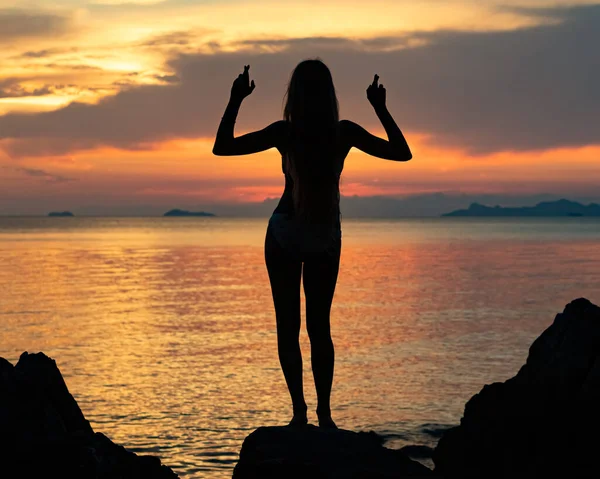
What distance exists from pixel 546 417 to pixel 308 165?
5276 millimetres

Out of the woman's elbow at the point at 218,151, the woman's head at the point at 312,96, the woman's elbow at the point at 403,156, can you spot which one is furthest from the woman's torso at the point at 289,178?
the woman's elbow at the point at 218,151

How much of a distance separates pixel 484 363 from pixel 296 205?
77.9 feet

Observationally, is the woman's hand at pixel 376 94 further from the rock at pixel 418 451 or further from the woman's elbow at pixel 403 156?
the rock at pixel 418 451

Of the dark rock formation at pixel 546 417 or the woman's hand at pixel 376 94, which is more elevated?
the woman's hand at pixel 376 94

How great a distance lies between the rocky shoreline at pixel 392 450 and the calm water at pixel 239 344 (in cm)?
811

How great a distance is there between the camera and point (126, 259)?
91438 mm

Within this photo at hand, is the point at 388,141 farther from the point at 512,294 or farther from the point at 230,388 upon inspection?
the point at 512,294

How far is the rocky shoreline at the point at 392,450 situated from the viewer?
7.62 meters

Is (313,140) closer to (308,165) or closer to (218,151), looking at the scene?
(308,165)

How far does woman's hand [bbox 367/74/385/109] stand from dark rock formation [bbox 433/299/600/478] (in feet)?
15.4

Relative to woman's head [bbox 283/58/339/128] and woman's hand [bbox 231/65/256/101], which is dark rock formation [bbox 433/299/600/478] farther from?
woman's hand [bbox 231/65/256/101]

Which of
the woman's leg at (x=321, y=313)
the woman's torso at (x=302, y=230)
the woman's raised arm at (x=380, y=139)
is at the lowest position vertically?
the woman's leg at (x=321, y=313)

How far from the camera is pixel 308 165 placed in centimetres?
744

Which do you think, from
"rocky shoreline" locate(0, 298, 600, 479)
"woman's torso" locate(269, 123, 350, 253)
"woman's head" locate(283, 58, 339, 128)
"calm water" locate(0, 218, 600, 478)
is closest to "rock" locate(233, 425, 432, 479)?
"rocky shoreline" locate(0, 298, 600, 479)
